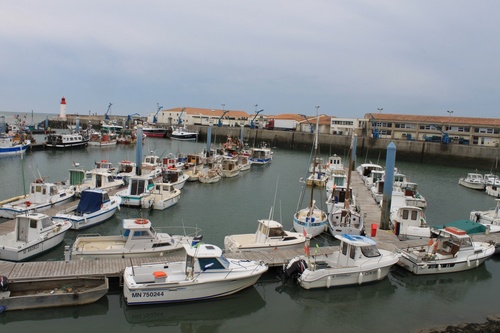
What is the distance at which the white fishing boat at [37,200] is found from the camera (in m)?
20.3

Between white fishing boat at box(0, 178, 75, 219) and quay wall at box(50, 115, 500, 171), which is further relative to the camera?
quay wall at box(50, 115, 500, 171)

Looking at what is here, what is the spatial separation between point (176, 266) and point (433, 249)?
35.1 ft

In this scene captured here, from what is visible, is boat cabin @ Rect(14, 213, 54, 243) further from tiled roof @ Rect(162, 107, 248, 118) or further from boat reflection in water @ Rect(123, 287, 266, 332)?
tiled roof @ Rect(162, 107, 248, 118)

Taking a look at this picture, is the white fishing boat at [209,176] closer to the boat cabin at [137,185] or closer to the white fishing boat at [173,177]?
the white fishing boat at [173,177]

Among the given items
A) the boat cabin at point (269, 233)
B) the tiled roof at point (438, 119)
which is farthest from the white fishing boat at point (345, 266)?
the tiled roof at point (438, 119)

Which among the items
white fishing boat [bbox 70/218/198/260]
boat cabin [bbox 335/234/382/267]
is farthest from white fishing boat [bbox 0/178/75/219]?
boat cabin [bbox 335/234/382/267]

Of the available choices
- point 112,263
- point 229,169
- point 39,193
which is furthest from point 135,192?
point 229,169

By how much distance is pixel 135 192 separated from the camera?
82.6 ft

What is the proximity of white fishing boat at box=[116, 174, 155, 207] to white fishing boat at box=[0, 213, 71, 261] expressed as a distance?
25.0 ft

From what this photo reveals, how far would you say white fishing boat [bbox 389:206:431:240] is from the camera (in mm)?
19922

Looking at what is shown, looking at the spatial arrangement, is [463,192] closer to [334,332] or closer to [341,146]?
[334,332]

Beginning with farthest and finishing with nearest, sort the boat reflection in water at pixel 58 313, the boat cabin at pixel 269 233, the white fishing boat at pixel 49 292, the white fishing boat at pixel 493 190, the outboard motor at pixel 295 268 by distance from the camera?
the white fishing boat at pixel 493 190 < the boat cabin at pixel 269 233 < the outboard motor at pixel 295 268 < the white fishing boat at pixel 49 292 < the boat reflection in water at pixel 58 313

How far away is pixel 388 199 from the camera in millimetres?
20719

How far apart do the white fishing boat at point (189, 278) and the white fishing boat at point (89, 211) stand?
784cm
